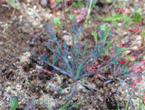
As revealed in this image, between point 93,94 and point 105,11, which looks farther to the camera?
point 105,11

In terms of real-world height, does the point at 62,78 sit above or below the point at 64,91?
Answer: above

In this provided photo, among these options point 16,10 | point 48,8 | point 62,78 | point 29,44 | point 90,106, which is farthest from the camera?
point 48,8

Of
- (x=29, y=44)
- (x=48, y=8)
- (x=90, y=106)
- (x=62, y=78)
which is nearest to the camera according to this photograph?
(x=90, y=106)

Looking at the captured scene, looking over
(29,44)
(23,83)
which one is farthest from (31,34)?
(23,83)

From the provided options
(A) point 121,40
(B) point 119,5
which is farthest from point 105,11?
(A) point 121,40

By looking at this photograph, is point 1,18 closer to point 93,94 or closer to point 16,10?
point 16,10

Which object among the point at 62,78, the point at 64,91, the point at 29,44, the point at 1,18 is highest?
the point at 1,18

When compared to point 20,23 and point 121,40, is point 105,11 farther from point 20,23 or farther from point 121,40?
point 20,23

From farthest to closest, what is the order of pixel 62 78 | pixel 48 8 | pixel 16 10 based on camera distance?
pixel 48 8 < pixel 16 10 < pixel 62 78

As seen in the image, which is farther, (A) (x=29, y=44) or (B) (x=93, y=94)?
(A) (x=29, y=44)
